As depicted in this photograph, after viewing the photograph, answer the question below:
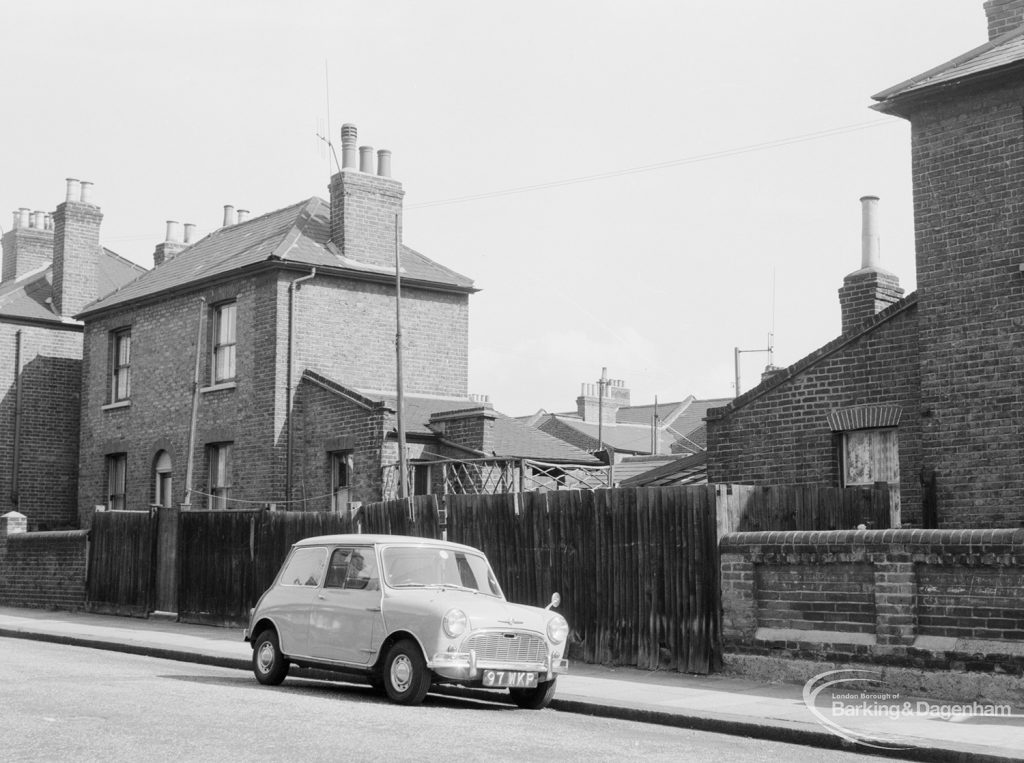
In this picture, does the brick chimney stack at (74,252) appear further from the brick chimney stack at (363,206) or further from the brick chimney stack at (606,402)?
the brick chimney stack at (606,402)

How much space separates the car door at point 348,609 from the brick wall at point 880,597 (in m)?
3.86

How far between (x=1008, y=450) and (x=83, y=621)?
50.2ft

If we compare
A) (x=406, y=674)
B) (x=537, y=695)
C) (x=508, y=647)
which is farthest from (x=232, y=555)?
(x=508, y=647)

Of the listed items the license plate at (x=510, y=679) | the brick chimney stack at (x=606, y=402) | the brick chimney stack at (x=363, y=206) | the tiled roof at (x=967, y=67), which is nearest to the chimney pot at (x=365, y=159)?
the brick chimney stack at (x=363, y=206)

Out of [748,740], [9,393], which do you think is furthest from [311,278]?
[748,740]

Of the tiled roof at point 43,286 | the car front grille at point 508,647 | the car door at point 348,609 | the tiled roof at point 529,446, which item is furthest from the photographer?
the tiled roof at point 43,286

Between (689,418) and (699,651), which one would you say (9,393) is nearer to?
(699,651)

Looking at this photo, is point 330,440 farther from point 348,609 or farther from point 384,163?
point 348,609

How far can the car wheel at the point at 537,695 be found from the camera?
1148cm

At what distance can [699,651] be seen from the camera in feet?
44.3

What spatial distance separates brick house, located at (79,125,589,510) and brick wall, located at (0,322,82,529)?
1.76 meters

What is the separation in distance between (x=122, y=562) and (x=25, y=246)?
16074 mm

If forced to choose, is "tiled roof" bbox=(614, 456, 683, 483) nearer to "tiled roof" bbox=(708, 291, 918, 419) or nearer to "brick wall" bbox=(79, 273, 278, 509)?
"tiled roof" bbox=(708, 291, 918, 419)

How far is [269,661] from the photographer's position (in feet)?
41.5
